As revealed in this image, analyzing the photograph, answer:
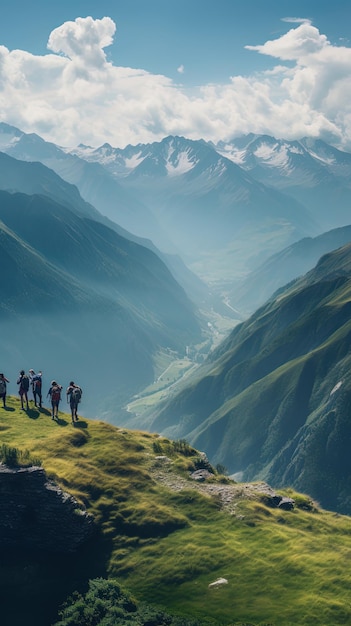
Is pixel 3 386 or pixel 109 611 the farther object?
pixel 3 386

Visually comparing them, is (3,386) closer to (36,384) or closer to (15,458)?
(36,384)

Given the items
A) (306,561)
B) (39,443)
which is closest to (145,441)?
(39,443)

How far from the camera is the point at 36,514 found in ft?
199

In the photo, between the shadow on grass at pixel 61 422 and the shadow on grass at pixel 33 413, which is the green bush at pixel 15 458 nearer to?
the shadow on grass at pixel 61 422

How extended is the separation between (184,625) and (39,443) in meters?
27.6

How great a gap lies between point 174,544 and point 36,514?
13.8 m

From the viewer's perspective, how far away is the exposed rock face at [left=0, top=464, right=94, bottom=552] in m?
60.1

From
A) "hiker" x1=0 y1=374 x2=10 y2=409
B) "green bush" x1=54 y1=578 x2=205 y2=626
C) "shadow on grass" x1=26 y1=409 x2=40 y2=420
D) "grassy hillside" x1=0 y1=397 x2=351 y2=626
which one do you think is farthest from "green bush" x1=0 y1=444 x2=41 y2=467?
"shadow on grass" x1=26 y1=409 x2=40 y2=420

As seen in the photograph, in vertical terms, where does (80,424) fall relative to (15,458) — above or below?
above

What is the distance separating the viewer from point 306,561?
59594 millimetres

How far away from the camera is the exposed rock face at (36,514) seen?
197 ft

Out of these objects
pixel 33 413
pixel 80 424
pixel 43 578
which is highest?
pixel 33 413

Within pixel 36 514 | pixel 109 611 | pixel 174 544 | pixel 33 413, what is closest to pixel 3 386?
pixel 33 413

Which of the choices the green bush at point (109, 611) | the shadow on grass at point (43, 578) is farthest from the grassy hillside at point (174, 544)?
the green bush at point (109, 611)
